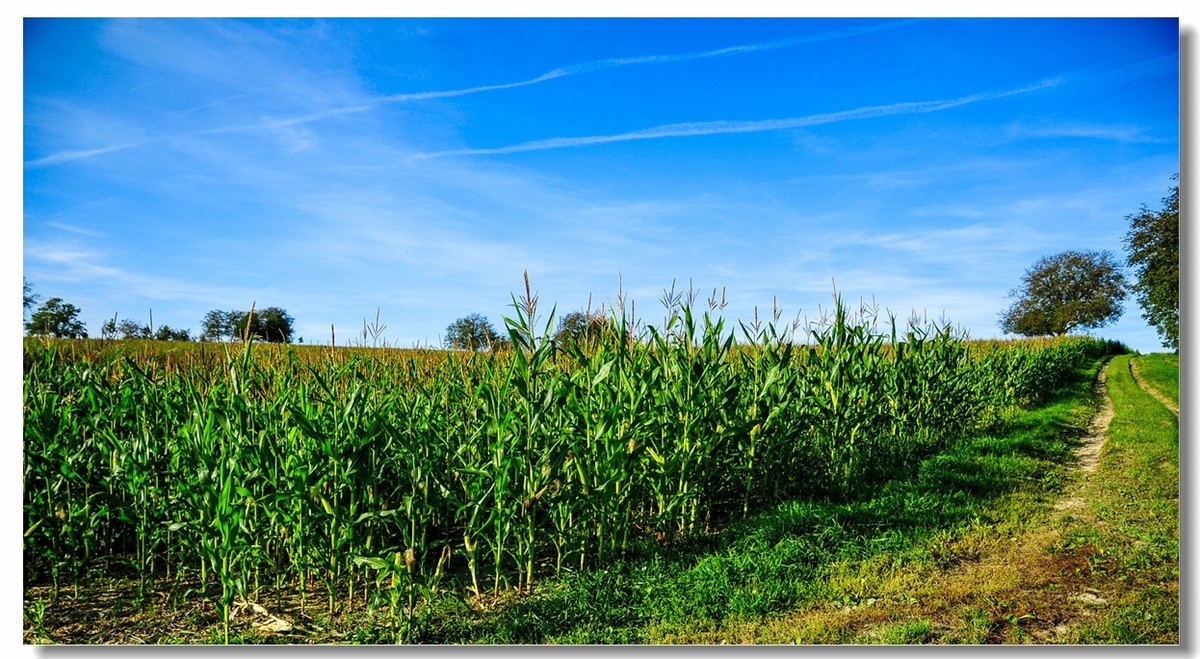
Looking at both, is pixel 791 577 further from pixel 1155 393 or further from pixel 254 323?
pixel 1155 393

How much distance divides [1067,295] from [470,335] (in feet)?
24.5

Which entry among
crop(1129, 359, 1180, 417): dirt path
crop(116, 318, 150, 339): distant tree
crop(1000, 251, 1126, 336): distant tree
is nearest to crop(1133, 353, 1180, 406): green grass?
crop(1129, 359, 1180, 417): dirt path

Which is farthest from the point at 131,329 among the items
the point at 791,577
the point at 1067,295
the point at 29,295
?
the point at 1067,295

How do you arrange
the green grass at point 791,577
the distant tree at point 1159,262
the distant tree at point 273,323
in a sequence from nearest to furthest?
the green grass at point 791,577 < the distant tree at point 1159,262 < the distant tree at point 273,323

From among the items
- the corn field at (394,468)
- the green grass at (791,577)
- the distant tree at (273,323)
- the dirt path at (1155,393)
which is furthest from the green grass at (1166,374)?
the distant tree at (273,323)

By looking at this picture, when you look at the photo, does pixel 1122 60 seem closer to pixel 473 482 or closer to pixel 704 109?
pixel 704 109

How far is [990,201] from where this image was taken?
14.5 feet

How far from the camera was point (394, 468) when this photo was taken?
10.9 ft

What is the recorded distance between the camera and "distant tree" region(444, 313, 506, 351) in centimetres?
468

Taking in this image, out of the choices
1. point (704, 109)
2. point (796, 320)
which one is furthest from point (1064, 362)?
point (704, 109)

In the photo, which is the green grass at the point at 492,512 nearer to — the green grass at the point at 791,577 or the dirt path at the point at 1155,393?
A: the green grass at the point at 791,577

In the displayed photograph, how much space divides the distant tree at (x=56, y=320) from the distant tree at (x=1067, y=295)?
6.26 m

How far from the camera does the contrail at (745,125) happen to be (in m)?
4.14

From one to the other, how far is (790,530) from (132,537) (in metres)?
3.74
